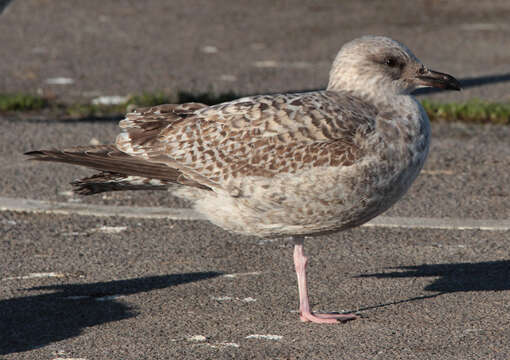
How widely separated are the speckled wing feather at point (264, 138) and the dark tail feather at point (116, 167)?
0.20 ft

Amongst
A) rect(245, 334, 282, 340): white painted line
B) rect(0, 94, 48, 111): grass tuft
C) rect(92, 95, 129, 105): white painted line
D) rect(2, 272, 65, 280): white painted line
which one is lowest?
rect(92, 95, 129, 105): white painted line

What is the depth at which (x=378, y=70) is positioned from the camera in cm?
580

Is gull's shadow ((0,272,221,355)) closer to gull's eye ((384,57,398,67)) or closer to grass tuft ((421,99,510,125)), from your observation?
gull's eye ((384,57,398,67))

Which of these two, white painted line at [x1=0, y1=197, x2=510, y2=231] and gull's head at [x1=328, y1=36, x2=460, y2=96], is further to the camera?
white painted line at [x1=0, y1=197, x2=510, y2=231]

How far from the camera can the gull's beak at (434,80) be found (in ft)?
19.3

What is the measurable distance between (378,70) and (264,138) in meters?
0.88

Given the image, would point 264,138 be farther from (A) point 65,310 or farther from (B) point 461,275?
(B) point 461,275

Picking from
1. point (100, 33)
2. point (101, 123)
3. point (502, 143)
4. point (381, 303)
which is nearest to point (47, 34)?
point (100, 33)

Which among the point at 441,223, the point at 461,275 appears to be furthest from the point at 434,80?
the point at 441,223

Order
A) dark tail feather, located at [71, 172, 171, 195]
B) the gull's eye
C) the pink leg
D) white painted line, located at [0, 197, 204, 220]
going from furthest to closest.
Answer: white painted line, located at [0, 197, 204, 220]
the gull's eye
dark tail feather, located at [71, 172, 171, 195]
the pink leg

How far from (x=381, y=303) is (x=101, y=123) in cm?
585

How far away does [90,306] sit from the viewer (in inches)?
225

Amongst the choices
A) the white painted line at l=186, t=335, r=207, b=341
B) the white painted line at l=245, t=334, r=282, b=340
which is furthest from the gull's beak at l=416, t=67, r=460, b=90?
the white painted line at l=186, t=335, r=207, b=341

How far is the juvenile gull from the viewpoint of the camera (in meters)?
5.36
